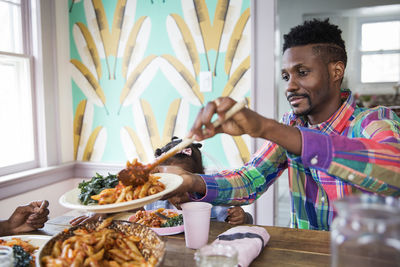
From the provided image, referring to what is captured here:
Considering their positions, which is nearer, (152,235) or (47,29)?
(152,235)

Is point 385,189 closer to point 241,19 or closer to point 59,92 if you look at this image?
point 241,19

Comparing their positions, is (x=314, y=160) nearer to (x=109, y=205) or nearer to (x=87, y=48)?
(x=109, y=205)

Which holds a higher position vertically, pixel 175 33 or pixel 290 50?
pixel 175 33

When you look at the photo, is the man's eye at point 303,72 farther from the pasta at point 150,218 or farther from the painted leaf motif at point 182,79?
the painted leaf motif at point 182,79

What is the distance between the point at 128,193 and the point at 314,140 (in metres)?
0.53

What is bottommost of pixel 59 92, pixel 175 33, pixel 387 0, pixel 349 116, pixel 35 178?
pixel 35 178

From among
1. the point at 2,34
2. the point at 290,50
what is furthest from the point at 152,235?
the point at 2,34

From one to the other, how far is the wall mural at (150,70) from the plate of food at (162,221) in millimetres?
1150

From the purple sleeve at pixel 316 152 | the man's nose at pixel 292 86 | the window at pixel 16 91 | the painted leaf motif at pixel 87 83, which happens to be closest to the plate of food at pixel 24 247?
A: the purple sleeve at pixel 316 152

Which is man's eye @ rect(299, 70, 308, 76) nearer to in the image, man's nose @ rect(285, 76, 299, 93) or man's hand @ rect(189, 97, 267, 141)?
man's nose @ rect(285, 76, 299, 93)

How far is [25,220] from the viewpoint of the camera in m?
1.31

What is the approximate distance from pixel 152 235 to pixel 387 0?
591cm

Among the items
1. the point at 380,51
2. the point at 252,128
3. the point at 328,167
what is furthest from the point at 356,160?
the point at 380,51

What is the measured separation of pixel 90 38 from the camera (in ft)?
9.11
